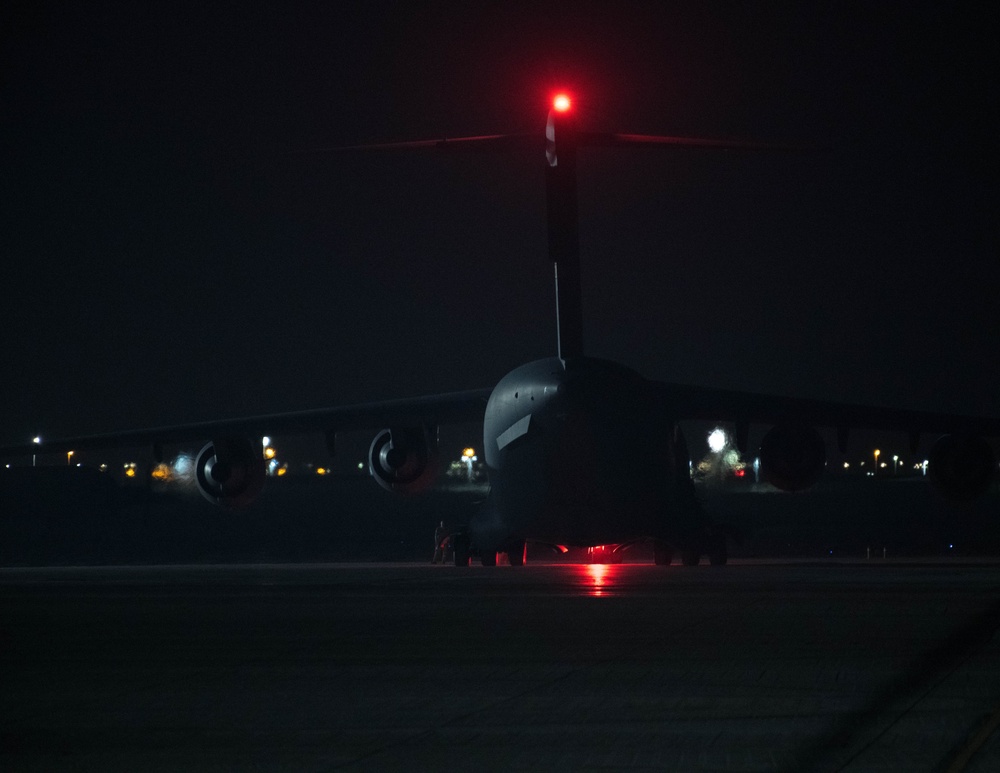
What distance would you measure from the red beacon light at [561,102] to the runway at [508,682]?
16798mm

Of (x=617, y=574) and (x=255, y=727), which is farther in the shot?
(x=617, y=574)

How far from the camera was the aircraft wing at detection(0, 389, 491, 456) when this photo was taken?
36.9 meters

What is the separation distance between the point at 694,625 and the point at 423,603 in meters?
4.95

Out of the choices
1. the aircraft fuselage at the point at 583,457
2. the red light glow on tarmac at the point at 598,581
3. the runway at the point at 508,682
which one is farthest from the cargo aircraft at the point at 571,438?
the runway at the point at 508,682

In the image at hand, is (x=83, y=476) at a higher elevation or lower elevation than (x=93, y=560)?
higher

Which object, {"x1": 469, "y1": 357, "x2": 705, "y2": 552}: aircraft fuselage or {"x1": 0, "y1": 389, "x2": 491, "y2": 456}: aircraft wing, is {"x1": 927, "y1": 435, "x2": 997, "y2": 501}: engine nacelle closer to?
{"x1": 469, "y1": 357, "x2": 705, "y2": 552}: aircraft fuselage

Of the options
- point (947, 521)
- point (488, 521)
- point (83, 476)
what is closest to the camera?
point (488, 521)

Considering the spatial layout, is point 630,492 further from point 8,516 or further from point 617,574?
point 8,516

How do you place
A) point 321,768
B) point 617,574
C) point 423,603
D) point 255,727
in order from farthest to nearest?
point 617,574, point 423,603, point 255,727, point 321,768

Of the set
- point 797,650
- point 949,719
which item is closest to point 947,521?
point 797,650

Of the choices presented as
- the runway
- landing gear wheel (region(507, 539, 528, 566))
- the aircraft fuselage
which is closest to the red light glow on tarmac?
the runway

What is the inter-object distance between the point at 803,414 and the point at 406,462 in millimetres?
9591

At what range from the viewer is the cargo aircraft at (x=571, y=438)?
32688 mm

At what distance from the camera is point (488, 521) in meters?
35.6
